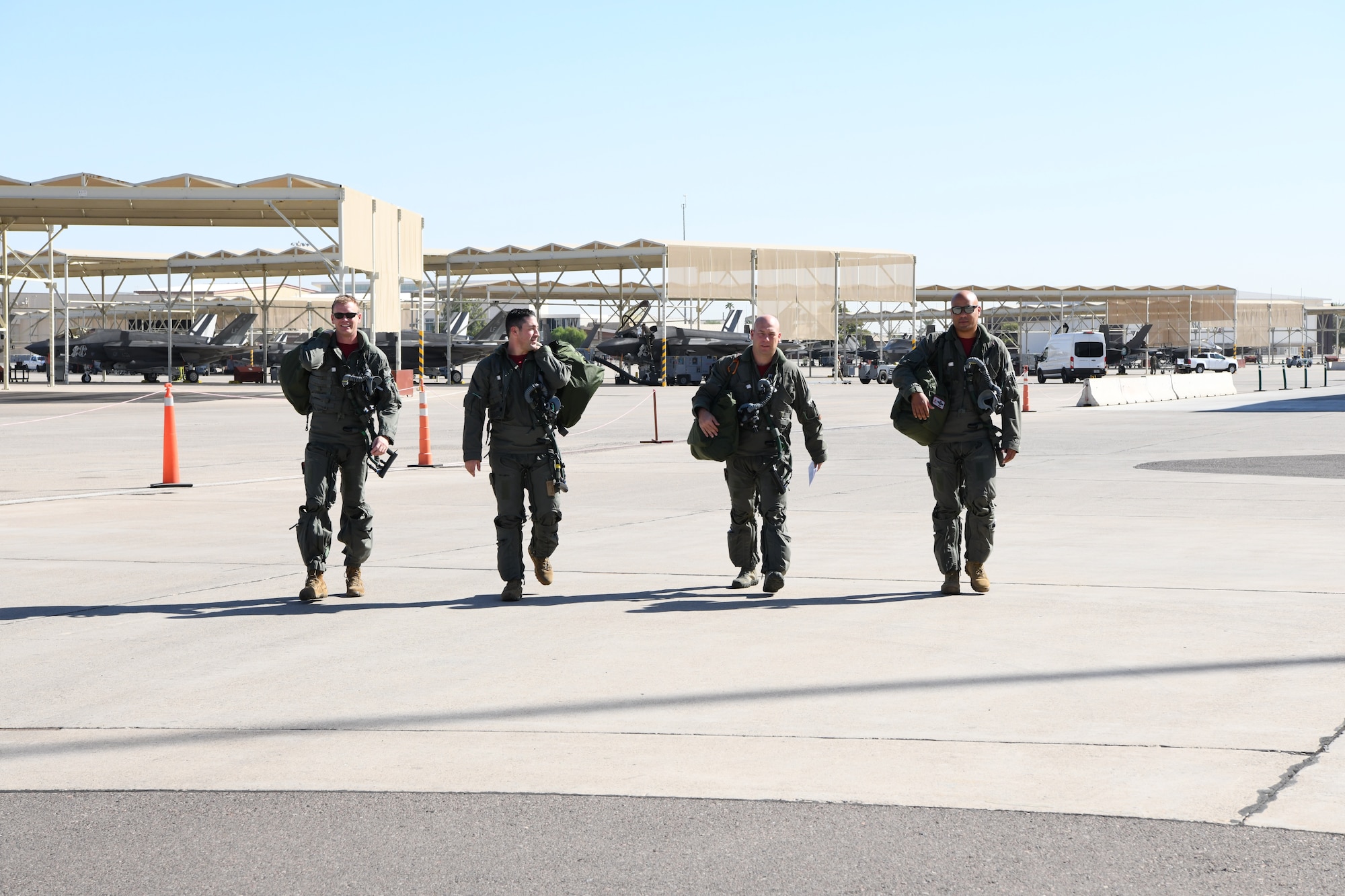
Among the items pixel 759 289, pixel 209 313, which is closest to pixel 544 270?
pixel 759 289

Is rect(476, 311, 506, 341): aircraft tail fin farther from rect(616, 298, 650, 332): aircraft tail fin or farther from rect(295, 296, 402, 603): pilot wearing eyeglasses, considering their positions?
rect(295, 296, 402, 603): pilot wearing eyeglasses

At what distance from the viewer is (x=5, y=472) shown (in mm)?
17953

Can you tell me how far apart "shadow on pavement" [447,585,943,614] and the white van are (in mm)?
62727

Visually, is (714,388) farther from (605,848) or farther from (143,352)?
(143,352)

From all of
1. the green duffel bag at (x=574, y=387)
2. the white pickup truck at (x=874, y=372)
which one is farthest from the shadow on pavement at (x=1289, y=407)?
the white pickup truck at (x=874, y=372)

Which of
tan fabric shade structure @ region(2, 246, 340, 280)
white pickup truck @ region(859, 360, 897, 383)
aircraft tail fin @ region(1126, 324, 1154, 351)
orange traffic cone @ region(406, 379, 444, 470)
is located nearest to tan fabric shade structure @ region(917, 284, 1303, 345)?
aircraft tail fin @ region(1126, 324, 1154, 351)

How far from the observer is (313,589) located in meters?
8.50

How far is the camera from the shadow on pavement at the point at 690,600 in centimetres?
826

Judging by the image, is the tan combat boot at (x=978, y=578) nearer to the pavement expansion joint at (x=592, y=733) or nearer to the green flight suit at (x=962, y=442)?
the green flight suit at (x=962, y=442)

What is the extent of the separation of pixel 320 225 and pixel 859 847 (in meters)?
43.5

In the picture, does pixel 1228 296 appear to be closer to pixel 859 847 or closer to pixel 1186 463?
pixel 1186 463

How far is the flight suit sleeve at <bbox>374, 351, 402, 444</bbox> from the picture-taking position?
8711mm

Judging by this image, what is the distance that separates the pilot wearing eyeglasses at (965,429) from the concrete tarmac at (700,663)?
35cm

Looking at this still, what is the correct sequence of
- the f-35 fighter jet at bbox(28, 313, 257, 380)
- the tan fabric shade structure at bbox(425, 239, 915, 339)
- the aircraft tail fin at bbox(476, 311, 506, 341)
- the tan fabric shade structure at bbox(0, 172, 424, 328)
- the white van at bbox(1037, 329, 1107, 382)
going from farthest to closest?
the aircraft tail fin at bbox(476, 311, 506, 341) → the white van at bbox(1037, 329, 1107, 382) → the f-35 fighter jet at bbox(28, 313, 257, 380) → the tan fabric shade structure at bbox(425, 239, 915, 339) → the tan fabric shade structure at bbox(0, 172, 424, 328)
